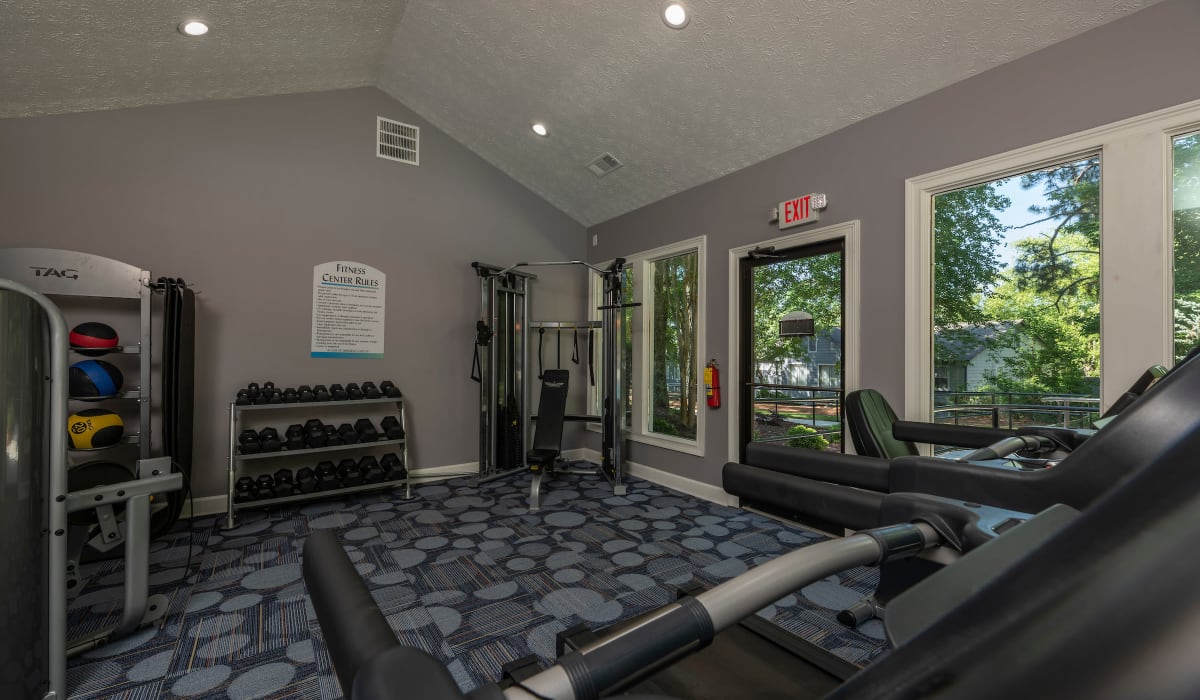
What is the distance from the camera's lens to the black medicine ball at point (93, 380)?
2.94 metres

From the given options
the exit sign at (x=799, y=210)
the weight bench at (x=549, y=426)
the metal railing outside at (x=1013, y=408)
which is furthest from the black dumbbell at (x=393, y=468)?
the metal railing outside at (x=1013, y=408)

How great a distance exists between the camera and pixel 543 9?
3.10 m

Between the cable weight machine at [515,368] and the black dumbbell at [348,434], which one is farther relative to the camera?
the cable weight machine at [515,368]

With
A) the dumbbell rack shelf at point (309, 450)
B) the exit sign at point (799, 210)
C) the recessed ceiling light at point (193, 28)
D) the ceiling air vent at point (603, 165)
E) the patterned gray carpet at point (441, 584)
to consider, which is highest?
the recessed ceiling light at point (193, 28)

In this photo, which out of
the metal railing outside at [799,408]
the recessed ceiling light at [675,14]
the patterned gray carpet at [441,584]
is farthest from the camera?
the metal railing outside at [799,408]

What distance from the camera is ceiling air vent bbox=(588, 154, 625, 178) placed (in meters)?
4.39

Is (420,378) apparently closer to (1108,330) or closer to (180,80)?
(180,80)

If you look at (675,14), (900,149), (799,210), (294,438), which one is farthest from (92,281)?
(900,149)

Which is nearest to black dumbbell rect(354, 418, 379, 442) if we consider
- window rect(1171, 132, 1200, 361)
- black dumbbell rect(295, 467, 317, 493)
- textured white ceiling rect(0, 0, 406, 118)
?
black dumbbell rect(295, 467, 317, 493)

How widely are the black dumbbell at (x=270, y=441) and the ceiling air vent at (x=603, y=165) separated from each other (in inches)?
132

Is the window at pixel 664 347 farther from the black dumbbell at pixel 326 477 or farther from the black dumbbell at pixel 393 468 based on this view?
the black dumbbell at pixel 326 477

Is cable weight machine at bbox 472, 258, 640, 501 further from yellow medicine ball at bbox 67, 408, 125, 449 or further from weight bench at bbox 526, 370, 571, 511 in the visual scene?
yellow medicine ball at bbox 67, 408, 125, 449

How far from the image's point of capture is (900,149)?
9.90ft

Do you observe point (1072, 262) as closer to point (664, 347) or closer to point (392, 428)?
point (664, 347)
